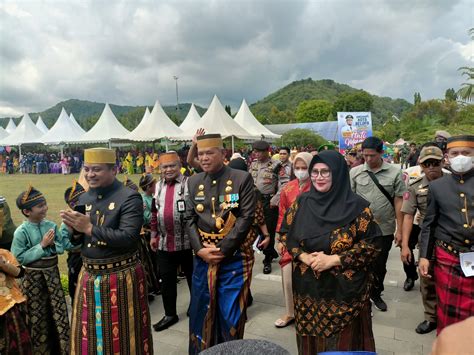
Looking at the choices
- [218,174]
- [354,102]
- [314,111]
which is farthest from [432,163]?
[354,102]

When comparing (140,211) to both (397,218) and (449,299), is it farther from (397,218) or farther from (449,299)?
(397,218)

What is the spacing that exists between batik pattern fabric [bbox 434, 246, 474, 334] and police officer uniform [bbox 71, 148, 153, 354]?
2.46m

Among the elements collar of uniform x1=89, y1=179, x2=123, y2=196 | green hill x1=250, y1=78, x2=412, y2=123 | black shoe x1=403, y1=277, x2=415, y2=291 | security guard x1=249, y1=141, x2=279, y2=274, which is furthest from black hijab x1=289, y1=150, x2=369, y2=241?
green hill x1=250, y1=78, x2=412, y2=123

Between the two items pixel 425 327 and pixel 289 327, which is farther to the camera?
pixel 289 327

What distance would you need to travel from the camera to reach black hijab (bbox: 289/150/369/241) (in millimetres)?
2352

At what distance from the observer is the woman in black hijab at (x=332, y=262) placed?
230cm

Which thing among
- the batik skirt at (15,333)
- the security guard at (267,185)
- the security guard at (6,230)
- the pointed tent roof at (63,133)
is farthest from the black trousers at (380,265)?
the pointed tent roof at (63,133)

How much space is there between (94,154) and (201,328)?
168 centimetres

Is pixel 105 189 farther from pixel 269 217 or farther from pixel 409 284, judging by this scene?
Answer: pixel 409 284

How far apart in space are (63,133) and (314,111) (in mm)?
64697

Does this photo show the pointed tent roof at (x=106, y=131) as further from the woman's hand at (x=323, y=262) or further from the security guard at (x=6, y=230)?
the woman's hand at (x=323, y=262)

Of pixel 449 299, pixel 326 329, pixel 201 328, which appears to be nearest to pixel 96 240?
pixel 201 328

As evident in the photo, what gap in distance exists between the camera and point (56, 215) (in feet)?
33.5

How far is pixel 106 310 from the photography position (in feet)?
8.38
